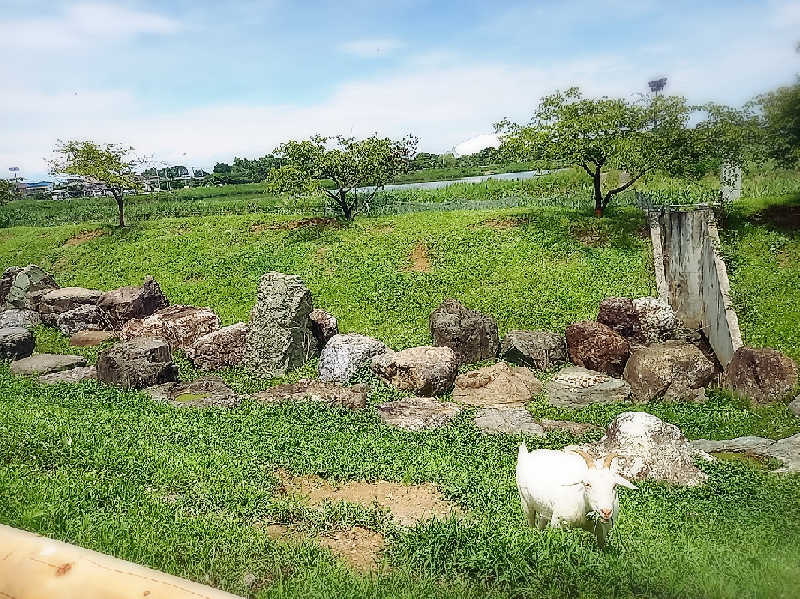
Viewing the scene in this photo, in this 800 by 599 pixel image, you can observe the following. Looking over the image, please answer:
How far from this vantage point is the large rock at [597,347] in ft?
54.1

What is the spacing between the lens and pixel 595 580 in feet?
18.7

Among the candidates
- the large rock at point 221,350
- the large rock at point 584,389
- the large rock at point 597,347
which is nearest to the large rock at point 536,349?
the large rock at point 597,347

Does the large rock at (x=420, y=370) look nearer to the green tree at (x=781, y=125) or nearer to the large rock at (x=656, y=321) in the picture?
the large rock at (x=656, y=321)

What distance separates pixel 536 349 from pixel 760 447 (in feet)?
20.9

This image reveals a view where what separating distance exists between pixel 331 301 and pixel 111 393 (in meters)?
9.53

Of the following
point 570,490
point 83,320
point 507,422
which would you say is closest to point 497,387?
point 507,422

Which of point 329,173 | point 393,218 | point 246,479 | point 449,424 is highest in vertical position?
point 329,173

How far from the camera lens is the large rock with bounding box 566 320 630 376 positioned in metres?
16.5

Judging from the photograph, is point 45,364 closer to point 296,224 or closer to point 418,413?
point 418,413

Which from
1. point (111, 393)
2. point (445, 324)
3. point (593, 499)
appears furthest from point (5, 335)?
point (593, 499)

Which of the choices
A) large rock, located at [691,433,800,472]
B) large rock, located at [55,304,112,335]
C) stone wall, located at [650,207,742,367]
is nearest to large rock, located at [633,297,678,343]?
stone wall, located at [650,207,742,367]

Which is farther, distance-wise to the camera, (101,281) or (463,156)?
(463,156)

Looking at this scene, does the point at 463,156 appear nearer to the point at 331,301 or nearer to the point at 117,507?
the point at 331,301

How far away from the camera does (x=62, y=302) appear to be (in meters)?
→ 22.5
